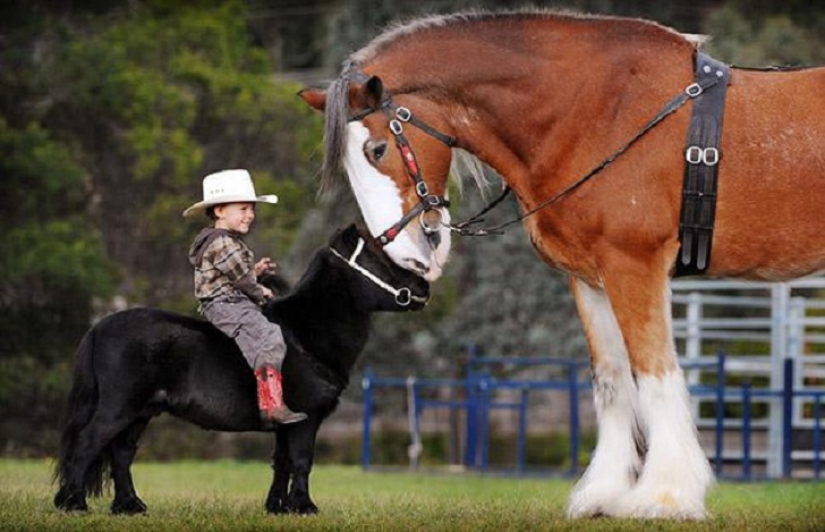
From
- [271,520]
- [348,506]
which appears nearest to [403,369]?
[348,506]

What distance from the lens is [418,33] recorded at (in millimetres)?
8414

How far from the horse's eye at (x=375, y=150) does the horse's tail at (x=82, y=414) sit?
1.68 metres

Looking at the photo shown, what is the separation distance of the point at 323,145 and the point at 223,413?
1.46 meters

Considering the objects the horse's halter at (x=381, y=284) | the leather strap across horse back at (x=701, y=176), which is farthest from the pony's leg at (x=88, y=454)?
the leather strap across horse back at (x=701, y=176)

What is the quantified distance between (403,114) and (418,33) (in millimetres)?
507

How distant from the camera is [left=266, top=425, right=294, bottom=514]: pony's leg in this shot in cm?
833

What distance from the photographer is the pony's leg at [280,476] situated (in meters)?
8.33

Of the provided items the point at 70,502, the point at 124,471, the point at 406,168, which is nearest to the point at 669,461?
the point at 406,168

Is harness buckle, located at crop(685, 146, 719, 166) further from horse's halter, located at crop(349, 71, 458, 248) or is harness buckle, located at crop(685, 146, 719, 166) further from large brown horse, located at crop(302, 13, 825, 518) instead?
horse's halter, located at crop(349, 71, 458, 248)

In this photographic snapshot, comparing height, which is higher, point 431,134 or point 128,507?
point 431,134

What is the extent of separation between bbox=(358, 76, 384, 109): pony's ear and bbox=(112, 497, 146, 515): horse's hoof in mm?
2350

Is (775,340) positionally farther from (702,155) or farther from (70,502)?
(70,502)

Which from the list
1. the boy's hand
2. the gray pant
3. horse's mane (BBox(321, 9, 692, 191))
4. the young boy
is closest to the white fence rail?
horse's mane (BBox(321, 9, 692, 191))

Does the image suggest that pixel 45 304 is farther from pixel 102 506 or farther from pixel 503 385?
pixel 102 506
